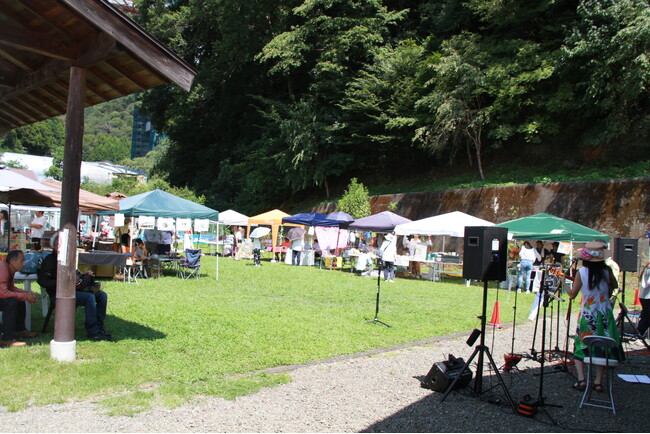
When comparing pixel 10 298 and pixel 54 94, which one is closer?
pixel 10 298

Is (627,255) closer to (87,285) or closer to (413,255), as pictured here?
(87,285)

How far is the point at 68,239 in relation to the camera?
5.76 metres

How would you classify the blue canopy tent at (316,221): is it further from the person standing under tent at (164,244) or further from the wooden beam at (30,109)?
the wooden beam at (30,109)

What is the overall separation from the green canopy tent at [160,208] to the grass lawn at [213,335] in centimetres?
184

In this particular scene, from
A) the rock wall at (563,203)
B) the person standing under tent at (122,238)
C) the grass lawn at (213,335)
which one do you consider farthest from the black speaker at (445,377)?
the rock wall at (563,203)

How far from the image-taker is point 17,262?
646cm

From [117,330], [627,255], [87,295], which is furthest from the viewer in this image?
[627,255]

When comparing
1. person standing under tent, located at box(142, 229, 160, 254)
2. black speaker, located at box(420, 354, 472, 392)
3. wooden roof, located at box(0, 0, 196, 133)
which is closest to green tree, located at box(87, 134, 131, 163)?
person standing under tent, located at box(142, 229, 160, 254)

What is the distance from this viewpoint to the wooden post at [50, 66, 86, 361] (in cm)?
576

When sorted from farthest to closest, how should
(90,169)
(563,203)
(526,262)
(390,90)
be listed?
(90,169)
(390,90)
(563,203)
(526,262)

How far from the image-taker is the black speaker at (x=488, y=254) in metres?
5.34

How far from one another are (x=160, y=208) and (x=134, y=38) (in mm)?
8572

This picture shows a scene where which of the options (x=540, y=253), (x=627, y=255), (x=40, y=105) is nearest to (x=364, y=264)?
(x=540, y=253)

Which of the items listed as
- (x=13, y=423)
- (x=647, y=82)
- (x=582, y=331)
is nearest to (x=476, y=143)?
(x=647, y=82)
